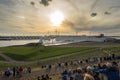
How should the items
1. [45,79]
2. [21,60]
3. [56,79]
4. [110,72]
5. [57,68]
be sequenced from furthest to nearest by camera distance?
[21,60]
[57,68]
[56,79]
[45,79]
[110,72]

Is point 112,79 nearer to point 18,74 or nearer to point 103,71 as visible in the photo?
point 103,71

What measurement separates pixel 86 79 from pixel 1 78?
31.9m

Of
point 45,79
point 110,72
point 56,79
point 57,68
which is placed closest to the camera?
point 110,72

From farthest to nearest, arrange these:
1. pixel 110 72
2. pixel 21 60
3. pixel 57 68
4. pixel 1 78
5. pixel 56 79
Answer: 1. pixel 21 60
2. pixel 57 68
3. pixel 1 78
4. pixel 56 79
5. pixel 110 72

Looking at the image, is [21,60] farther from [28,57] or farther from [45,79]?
[45,79]

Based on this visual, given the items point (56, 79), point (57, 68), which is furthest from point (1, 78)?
point (57, 68)

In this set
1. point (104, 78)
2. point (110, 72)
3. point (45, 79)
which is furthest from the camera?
point (45, 79)

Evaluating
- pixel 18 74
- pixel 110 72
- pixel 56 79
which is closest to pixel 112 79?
pixel 110 72

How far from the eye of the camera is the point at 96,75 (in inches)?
802

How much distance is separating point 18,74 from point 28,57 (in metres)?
38.7

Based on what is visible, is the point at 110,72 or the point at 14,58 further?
the point at 14,58

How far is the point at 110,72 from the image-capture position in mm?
19281

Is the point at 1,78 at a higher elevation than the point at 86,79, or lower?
lower

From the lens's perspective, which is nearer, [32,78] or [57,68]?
[32,78]
